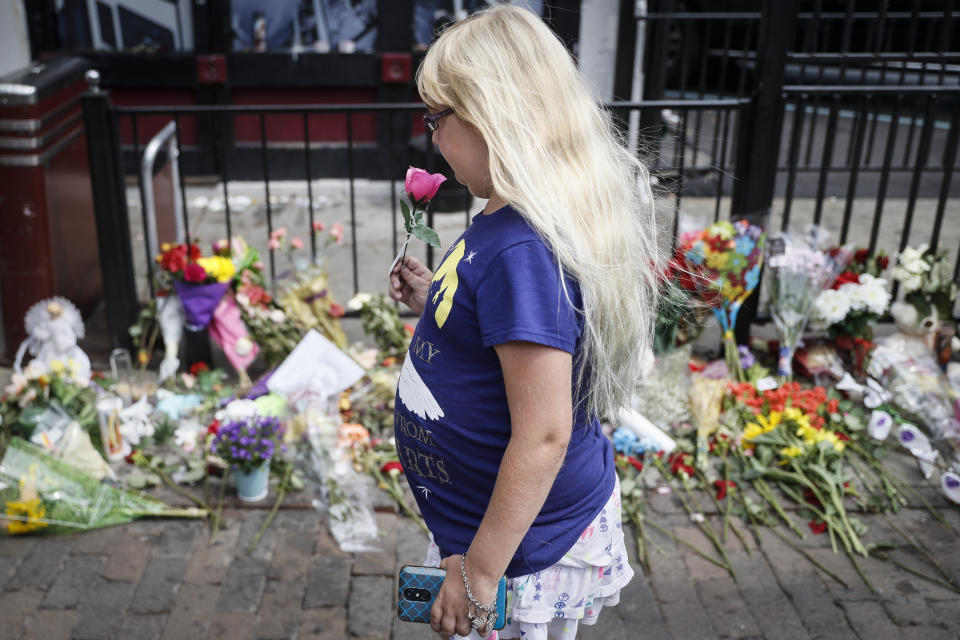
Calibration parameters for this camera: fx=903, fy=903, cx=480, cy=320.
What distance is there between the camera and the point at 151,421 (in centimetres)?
384

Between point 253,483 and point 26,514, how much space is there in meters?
0.77

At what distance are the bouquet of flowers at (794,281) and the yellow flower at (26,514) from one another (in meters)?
3.14

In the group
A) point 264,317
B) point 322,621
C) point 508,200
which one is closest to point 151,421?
point 264,317

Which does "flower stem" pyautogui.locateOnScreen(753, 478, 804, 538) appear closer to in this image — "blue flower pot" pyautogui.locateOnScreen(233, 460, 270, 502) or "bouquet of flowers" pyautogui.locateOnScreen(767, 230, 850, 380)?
"bouquet of flowers" pyautogui.locateOnScreen(767, 230, 850, 380)

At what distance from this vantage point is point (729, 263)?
403 cm

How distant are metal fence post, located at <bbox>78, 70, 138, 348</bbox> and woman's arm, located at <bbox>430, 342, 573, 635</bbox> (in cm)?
328

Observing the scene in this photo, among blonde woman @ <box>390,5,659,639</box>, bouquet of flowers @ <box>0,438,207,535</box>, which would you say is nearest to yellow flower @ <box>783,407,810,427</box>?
blonde woman @ <box>390,5,659,639</box>

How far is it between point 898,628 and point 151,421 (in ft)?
9.63

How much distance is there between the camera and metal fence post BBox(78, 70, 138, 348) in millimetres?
4129

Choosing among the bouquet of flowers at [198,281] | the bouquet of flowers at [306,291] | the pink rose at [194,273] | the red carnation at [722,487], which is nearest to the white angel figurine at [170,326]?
the bouquet of flowers at [198,281]

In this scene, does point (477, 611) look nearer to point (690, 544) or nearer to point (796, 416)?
point (690, 544)

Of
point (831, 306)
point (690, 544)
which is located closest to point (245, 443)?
point (690, 544)

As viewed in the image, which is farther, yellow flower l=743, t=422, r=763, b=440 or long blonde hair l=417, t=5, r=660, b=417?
yellow flower l=743, t=422, r=763, b=440

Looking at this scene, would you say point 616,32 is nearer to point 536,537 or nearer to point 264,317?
point 264,317
